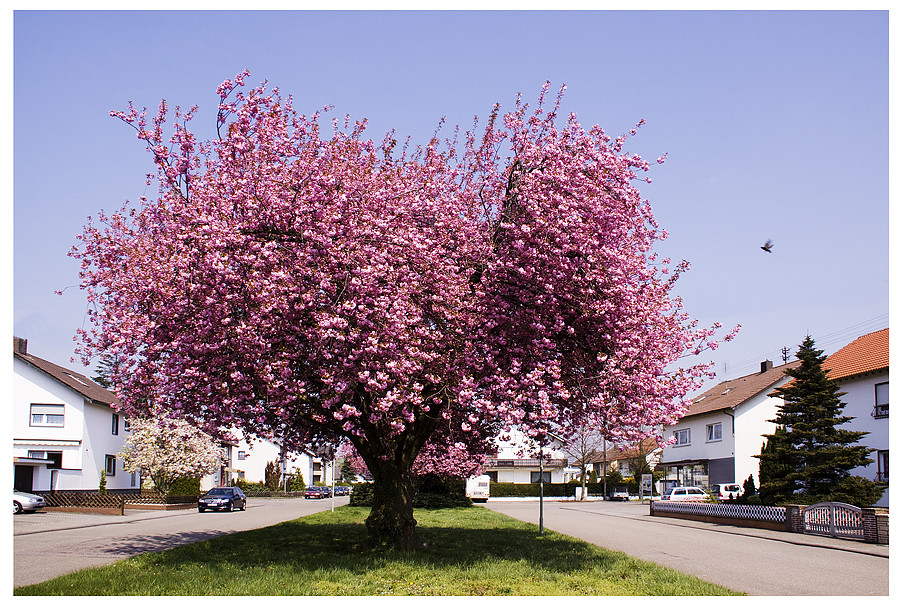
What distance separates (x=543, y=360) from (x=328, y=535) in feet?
35.1

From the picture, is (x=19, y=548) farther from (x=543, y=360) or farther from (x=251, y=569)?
(x=543, y=360)

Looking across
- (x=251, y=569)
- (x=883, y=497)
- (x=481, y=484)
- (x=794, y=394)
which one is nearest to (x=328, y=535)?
(x=251, y=569)

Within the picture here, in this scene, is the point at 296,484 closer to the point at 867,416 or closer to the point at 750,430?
the point at 750,430

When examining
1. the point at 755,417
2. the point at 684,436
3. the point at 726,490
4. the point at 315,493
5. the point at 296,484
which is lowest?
the point at 296,484

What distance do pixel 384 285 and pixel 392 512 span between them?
20.5ft

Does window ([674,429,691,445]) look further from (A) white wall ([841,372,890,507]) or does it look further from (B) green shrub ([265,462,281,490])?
(B) green shrub ([265,462,281,490])

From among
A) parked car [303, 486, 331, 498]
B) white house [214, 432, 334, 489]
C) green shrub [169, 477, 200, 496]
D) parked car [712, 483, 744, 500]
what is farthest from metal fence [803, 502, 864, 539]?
parked car [303, 486, 331, 498]

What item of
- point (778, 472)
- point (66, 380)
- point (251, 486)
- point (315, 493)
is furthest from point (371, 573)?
point (251, 486)

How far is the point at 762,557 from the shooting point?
1923 cm

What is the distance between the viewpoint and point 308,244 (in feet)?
47.5

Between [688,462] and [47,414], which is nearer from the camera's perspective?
[47,414]

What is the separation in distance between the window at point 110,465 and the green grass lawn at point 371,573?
1498 inches

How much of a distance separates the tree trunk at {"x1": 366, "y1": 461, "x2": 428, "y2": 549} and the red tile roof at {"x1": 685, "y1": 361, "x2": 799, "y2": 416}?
38.3 m

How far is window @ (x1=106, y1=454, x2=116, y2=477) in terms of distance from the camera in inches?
2126
